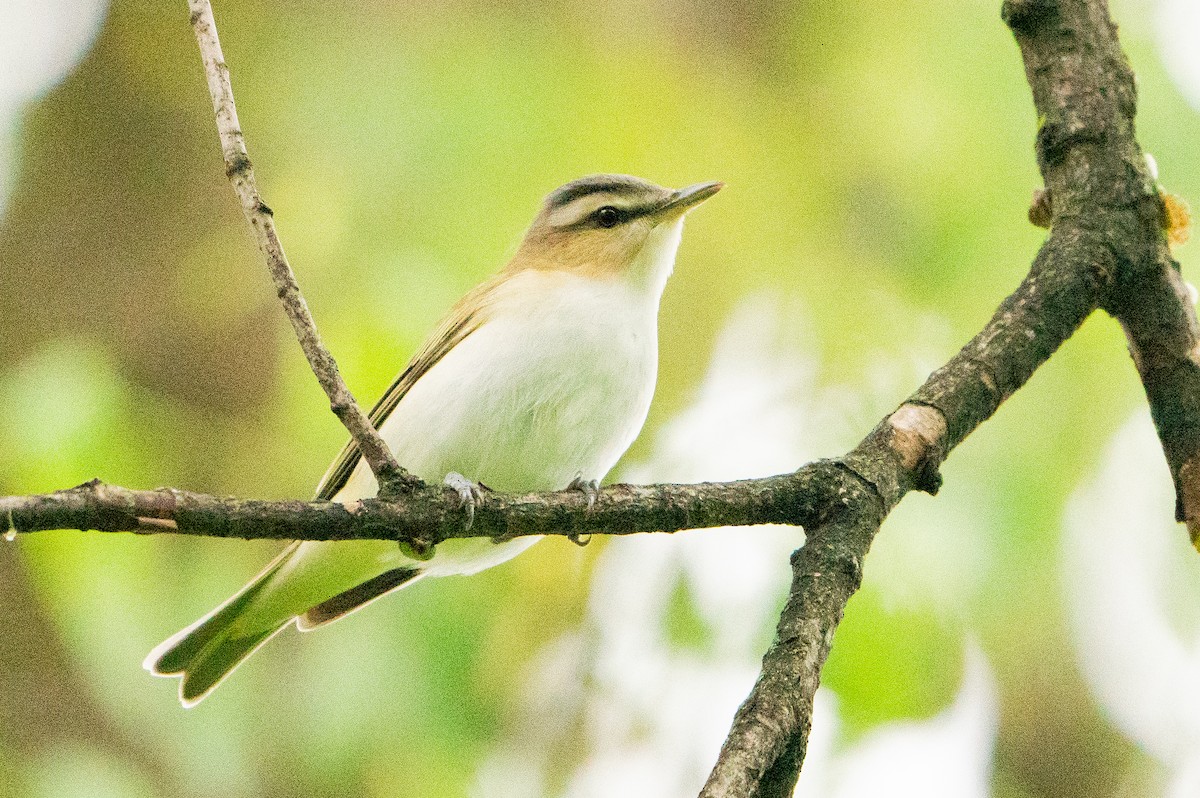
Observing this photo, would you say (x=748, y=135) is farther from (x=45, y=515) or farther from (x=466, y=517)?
(x=45, y=515)

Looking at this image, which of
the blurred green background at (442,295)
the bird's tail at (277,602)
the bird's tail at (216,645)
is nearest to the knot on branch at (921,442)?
the blurred green background at (442,295)

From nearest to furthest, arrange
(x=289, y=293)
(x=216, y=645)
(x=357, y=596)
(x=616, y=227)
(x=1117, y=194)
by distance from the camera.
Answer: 1. (x=289, y=293)
2. (x=1117, y=194)
3. (x=216, y=645)
4. (x=357, y=596)
5. (x=616, y=227)

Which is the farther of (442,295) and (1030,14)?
(442,295)

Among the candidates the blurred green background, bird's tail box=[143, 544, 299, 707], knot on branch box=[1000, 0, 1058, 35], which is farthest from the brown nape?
knot on branch box=[1000, 0, 1058, 35]

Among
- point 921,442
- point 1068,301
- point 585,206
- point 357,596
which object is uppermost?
point 585,206

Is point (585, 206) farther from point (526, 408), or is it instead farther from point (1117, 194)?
point (1117, 194)

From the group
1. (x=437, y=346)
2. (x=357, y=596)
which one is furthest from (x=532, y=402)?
(x=357, y=596)

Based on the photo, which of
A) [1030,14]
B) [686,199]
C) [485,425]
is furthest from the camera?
[686,199]
